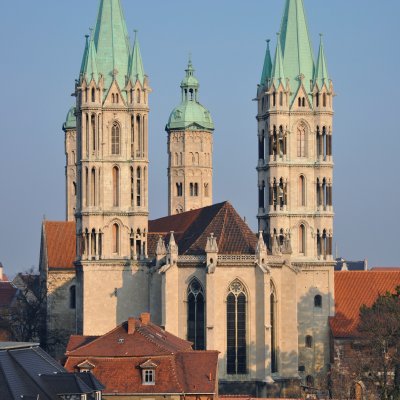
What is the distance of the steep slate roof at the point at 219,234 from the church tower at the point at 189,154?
32.7 m

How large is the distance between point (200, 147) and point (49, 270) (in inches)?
1032

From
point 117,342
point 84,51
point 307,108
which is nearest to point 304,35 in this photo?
point 307,108

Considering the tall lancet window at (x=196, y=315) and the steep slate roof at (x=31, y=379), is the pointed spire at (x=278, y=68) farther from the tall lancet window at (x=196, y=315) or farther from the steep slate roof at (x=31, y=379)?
the steep slate roof at (x=31, y=379)

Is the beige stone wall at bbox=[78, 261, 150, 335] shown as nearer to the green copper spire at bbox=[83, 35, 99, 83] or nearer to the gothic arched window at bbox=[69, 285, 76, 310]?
the green copper spire at bbox=[83, 35, 99, 83]

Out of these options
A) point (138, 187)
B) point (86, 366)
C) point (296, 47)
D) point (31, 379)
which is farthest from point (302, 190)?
point (31, 379)

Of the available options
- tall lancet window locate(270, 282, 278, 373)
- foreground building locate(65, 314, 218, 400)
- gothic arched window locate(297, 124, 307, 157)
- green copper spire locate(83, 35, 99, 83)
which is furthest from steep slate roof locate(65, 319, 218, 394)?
gothic arched window locate(297, 124, 307, 157)

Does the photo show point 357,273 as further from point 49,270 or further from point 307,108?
point 49,270

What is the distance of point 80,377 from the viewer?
6794 cm

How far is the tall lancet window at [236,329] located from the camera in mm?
103375

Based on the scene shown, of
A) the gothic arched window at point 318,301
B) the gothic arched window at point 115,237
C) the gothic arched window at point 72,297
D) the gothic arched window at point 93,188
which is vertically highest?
the gothic arched window at point 93,188

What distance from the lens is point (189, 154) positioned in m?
146

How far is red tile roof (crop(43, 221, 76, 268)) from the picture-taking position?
12662 cm

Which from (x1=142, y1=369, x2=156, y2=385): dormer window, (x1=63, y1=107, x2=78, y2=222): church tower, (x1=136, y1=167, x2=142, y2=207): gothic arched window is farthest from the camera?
(x1=63, y1=107, x2=78, y2=222): church tower

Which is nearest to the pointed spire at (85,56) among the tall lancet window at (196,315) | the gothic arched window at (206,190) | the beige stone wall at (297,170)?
the beige stone wall at (297,170)
